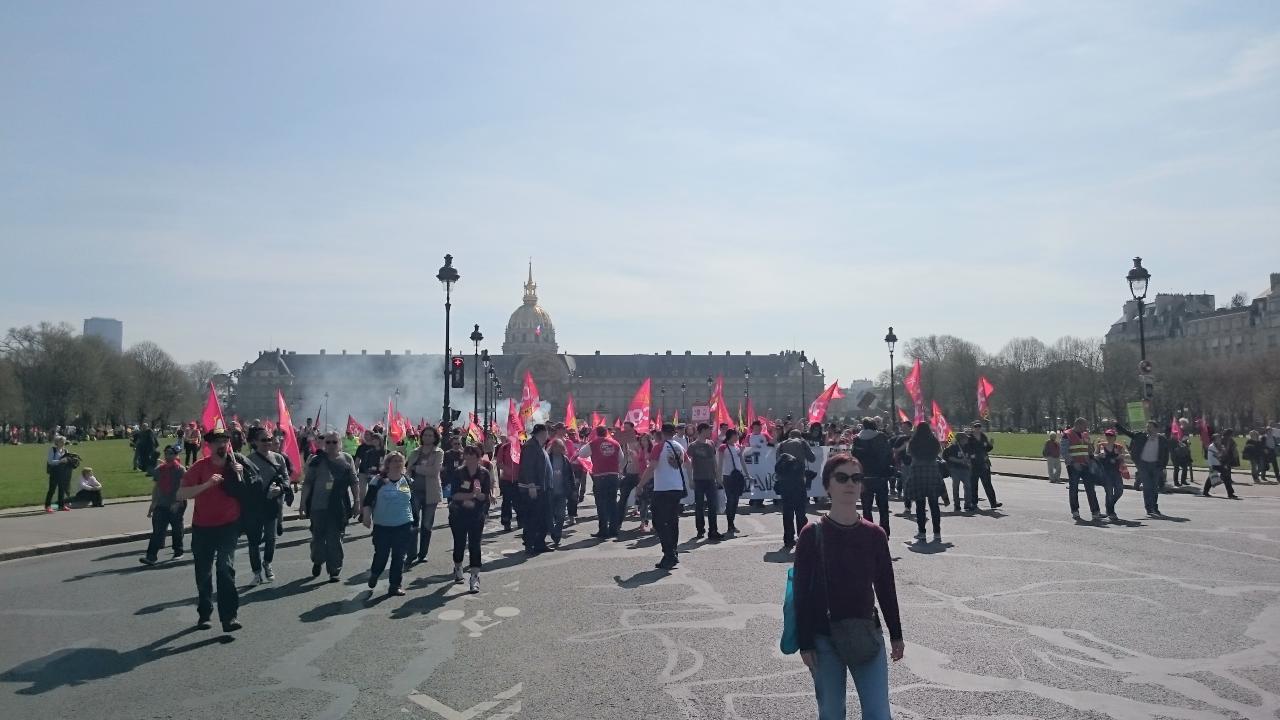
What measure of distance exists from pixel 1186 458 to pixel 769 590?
21.1 metres

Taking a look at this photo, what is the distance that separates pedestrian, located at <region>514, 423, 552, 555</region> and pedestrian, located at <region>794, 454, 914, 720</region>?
9116 millimetres

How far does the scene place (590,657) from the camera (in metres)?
8.04

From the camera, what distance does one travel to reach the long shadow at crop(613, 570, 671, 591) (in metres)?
11.7

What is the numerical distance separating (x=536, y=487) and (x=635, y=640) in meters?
5.89

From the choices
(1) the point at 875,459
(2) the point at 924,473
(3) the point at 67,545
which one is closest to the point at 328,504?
(3) the point at 67,545

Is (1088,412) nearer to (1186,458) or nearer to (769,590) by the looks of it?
(1186,458)

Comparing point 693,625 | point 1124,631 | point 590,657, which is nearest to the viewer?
point 590,657

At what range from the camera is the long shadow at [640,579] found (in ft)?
38.5

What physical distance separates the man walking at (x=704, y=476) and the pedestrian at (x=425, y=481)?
13.4ft

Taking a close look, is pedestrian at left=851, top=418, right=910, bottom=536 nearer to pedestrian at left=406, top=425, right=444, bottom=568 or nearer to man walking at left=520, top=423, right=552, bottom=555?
man walking at left=520, top=423, right=552, bottom=555

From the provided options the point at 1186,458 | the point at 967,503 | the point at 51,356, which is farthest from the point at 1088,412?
the point at 51,356

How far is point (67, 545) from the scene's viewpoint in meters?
16.4

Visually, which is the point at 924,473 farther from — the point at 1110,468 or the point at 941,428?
the point at 941,428

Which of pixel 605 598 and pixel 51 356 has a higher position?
pixel 51 356
